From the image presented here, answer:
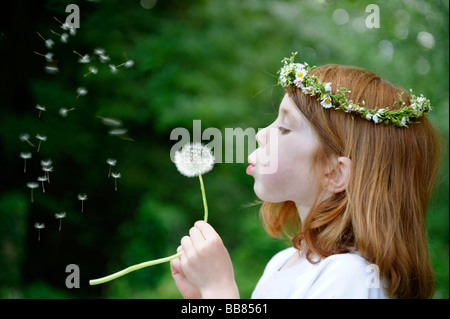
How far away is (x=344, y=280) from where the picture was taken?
42.8 inches

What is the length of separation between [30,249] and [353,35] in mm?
2693

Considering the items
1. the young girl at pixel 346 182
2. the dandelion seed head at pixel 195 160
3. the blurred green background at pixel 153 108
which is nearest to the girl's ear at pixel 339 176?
the young girl at pixel 346 182

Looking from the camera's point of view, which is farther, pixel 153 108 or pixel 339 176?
pixel 153 108

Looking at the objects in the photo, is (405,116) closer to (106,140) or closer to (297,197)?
(297,197)

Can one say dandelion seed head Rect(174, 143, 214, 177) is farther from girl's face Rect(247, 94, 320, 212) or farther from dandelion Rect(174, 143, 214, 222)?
girl's face Rect(247, 94, 320, 212)

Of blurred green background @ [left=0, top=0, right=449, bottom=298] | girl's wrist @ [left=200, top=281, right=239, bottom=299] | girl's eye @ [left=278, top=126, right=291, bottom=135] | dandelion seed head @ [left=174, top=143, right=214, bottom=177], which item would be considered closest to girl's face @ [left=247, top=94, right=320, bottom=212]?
girl's eye @ [left=278, top=126, right=291, bottom=135]

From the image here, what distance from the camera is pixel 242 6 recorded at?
9.95 feet

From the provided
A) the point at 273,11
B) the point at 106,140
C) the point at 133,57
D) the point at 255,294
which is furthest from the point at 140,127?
the point at 255,294

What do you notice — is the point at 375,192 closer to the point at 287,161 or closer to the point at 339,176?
the point at 339,176

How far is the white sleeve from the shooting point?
108 cm

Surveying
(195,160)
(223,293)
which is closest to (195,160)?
(195,160)

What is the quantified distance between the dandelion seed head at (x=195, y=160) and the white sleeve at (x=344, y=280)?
454mm

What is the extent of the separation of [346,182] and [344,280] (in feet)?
0.93

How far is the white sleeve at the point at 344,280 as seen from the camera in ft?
3.53
